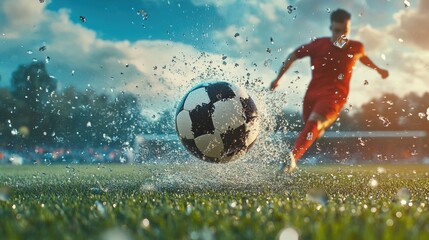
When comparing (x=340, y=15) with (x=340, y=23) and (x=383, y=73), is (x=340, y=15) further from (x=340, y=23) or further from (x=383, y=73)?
(x=383, y=73)

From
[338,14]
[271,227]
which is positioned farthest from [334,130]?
[271,227]

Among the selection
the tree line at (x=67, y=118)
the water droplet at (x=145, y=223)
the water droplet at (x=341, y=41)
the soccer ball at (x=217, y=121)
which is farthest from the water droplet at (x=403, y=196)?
the tree line at (x=67, y=118)

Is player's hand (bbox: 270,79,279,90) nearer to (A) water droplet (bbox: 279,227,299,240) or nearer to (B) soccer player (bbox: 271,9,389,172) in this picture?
(B) soccer player (bbox: 271,9,389,172)

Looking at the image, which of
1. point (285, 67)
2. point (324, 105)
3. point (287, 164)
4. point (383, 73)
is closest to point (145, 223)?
point (287, 164)

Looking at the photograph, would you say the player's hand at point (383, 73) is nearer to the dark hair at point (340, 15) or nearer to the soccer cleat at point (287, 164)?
the dark hair at point (340, 15)

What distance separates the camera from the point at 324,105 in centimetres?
763

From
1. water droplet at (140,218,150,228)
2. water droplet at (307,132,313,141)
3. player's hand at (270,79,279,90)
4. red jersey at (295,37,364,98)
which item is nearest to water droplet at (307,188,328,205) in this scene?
water droplet at (140,218,150,228)

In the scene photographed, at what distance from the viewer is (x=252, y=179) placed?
6461 millimetres

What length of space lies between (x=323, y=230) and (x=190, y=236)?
1.76 feet

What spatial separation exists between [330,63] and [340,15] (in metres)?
0.74

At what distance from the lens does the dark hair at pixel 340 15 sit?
8.33 meters

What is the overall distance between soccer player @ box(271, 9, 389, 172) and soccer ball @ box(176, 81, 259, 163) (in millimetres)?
1862

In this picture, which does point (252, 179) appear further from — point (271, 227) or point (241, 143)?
point (271, 227)

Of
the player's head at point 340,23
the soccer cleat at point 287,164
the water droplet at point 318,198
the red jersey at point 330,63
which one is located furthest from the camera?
the player's head at point 340,23
